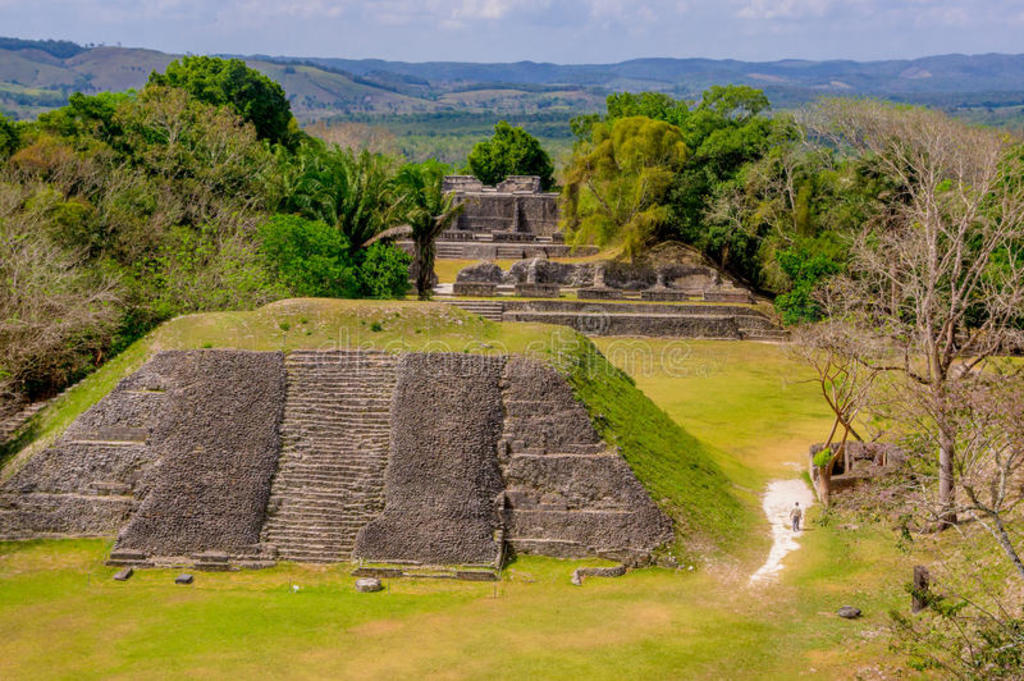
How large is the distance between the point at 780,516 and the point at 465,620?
9.17 metres

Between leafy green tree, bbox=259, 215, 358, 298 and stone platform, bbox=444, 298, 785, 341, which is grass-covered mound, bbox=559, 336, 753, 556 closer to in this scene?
leafy green tree, bbox=259, 215, 358, 298

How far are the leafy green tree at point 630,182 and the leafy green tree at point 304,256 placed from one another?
20.1 m

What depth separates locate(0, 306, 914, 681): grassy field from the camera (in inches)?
579

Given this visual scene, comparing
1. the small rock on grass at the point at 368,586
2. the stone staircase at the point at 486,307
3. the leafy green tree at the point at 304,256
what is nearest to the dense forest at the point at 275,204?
the leafy green tree at the point at 304,256

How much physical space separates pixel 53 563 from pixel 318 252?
13518mm

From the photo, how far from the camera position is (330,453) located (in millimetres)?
20000

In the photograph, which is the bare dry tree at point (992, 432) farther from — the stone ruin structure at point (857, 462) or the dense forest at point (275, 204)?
the dense forest at point (275, 204)

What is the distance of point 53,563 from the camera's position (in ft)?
60.0

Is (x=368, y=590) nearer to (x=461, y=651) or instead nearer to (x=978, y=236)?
(x=461, y=651)

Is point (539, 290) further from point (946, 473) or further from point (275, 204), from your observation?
point (946, 473)

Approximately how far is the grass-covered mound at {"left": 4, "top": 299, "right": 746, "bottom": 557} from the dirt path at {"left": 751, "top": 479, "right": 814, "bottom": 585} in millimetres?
898

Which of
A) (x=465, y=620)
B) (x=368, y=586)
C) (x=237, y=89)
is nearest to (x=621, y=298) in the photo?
(x=368, y=586)

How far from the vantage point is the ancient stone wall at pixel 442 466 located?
18.4 meters

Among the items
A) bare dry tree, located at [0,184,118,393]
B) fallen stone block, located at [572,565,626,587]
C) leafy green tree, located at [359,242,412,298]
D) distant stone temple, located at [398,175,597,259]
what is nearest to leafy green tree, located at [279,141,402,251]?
leafy green tree, located at [359,242,412,298]
